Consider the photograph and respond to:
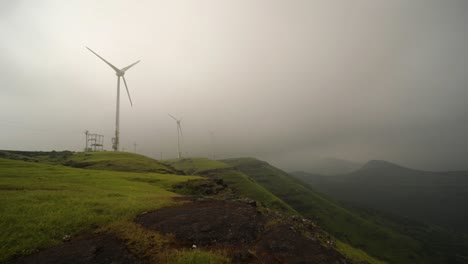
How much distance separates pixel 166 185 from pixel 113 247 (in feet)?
131

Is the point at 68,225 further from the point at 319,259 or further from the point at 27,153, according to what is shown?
the point at 27,153

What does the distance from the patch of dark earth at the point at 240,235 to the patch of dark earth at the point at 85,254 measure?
4.08 metres

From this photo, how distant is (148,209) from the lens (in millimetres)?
26391

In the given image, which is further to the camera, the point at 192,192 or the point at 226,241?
the point at 192,192

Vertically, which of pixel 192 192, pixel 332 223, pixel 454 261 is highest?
pixel 192 192

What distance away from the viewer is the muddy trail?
15.3 meters

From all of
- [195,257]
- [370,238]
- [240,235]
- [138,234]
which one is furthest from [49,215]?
[370,238]

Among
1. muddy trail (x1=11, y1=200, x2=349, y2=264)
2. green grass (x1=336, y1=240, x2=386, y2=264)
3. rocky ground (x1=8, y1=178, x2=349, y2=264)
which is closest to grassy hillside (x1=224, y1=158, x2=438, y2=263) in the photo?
green grass (x1=336, y1=240, x2=386, y2=264)

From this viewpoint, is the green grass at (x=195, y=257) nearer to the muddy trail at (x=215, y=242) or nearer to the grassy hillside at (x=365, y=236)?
the muddy trail at (x=215, y=242)

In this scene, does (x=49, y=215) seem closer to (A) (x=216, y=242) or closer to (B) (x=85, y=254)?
(B) (x=85, y=254)

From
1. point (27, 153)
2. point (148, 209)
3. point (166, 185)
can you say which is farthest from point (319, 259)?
point (27, 153)

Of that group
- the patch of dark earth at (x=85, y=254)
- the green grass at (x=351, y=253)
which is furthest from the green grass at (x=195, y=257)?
the green grass at (x=351, y=253)

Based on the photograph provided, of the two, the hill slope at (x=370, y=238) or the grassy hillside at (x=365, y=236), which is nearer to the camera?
the grassy hillside at (x=365, y=236)

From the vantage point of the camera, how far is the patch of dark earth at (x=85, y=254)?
14.6 metres
